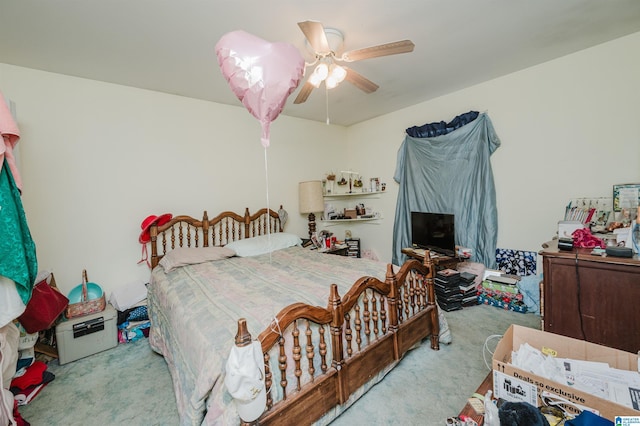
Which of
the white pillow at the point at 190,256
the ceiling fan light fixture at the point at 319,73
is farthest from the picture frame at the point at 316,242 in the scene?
the ceiling fan light fixture at the point at 319,73

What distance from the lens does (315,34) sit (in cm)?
158

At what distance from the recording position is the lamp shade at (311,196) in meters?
3.96

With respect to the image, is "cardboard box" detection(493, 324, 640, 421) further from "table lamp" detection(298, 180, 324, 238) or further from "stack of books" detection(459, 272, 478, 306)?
"table lamp" detection(298, 180, 324, 238)

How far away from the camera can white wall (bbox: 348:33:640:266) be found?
93.5 inches

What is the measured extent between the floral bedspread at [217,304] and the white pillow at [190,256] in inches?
2.7

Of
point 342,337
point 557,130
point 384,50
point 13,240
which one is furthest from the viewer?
point 557,130

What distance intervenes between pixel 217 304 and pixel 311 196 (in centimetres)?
246

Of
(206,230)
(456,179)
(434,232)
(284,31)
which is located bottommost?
(434,232)

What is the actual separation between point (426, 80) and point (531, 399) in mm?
3087

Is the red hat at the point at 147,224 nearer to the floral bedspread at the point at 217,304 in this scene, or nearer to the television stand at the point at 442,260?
the floral bedspread at the point at 217,304

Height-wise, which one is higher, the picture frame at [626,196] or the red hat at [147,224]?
the picture frame at [626,196]

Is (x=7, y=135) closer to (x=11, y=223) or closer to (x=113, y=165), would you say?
(x=11, y=223)

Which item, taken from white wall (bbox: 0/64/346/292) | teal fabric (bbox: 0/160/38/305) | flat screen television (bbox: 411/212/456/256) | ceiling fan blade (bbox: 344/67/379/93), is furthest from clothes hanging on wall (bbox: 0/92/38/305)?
flat screen television (bbox: 411/212/456/256)

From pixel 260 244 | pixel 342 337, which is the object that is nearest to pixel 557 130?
pixel 342 337
